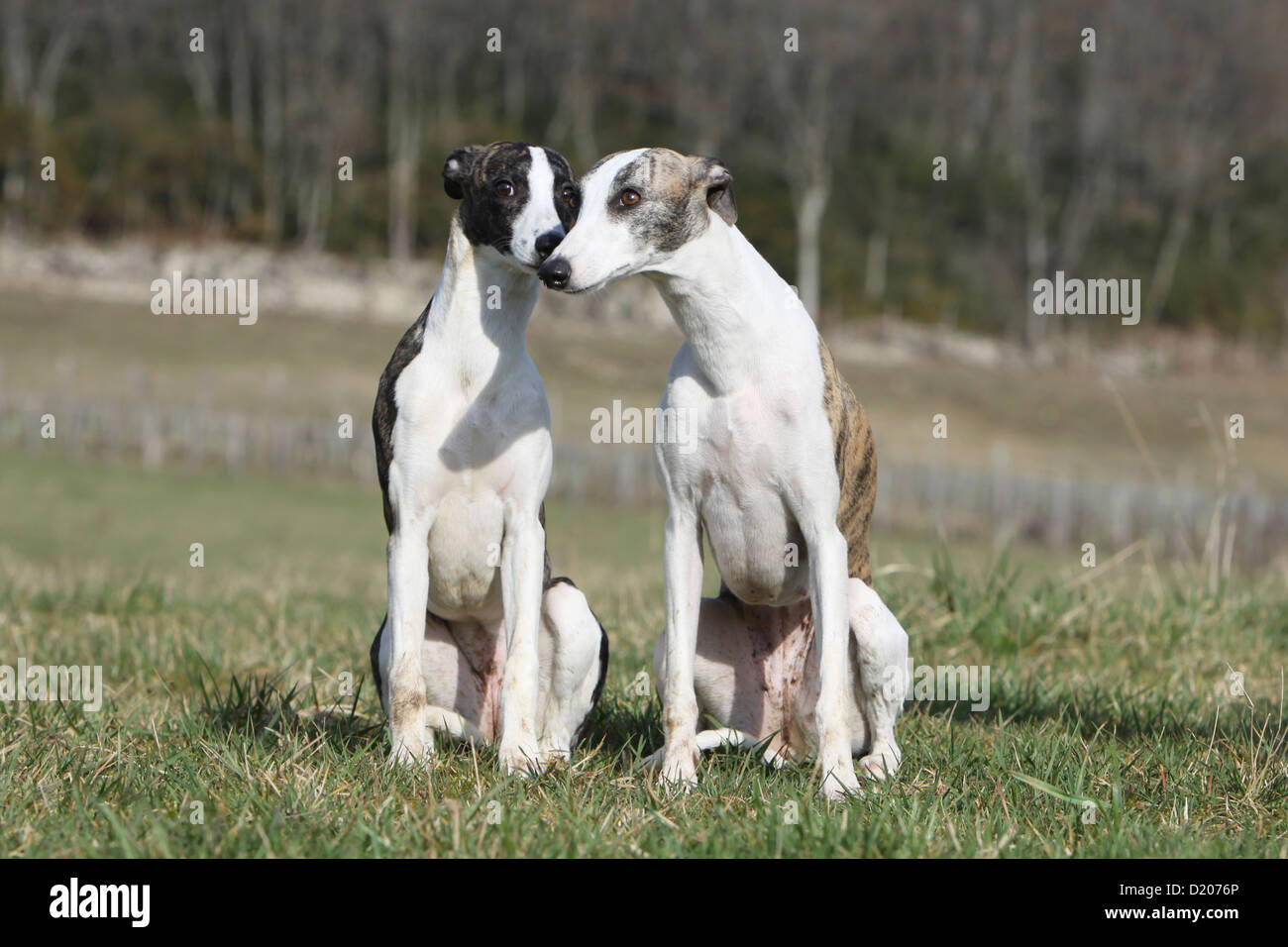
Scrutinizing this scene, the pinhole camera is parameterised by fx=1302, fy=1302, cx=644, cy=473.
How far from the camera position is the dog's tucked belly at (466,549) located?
4418mm

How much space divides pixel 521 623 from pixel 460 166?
1.58m

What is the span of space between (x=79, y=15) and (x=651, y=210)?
183ft

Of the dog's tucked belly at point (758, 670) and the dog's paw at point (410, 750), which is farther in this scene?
the dog's tucked belly at point (758, 670)

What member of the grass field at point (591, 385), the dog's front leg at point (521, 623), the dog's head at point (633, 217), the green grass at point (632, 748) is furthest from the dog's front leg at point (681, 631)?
the grass field at point (591, 385)

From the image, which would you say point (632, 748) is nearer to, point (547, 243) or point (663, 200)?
point (547, 243)

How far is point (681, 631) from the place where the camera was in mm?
4270

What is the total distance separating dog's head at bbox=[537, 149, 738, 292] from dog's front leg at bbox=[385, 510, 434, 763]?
3.74 feet

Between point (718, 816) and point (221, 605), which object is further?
point (221, 605)

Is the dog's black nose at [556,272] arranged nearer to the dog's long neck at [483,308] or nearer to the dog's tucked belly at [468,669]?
the dog's long neck at [483,308]

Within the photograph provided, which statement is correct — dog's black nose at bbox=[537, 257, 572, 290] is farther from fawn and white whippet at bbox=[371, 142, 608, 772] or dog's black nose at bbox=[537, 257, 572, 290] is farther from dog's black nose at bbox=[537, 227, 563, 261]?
fawn and white whippet at bbox=[371, 142, 608, 772]

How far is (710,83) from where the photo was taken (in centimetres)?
5141

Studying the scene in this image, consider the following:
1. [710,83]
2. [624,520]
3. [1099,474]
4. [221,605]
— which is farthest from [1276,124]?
[221,605]

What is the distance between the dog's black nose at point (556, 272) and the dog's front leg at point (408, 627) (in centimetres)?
111
